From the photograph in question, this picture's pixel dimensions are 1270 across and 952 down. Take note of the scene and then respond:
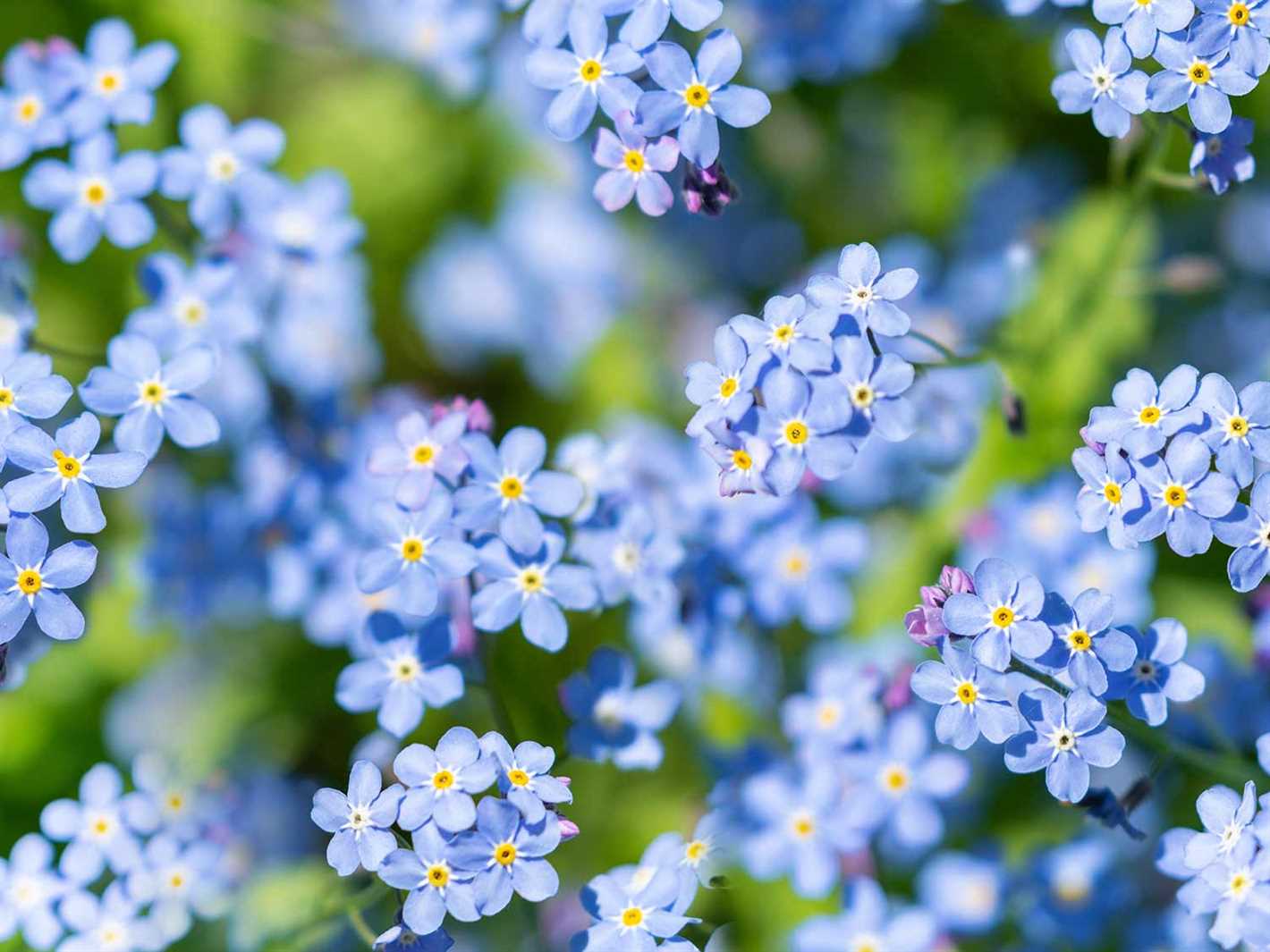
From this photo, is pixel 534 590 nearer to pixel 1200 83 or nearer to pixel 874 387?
pixel 874 387

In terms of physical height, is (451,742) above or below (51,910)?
above

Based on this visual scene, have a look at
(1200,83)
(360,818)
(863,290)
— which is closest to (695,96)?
(863,290)

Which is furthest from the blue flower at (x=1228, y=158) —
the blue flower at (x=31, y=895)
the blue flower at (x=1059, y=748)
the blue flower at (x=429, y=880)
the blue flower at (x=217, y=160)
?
the blue flower at (x=31, y=895)

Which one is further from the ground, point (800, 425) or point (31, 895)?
point (800, 425)

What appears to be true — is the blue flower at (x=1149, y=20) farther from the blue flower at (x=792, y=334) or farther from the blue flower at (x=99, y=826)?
the blue flower at (x=99, y=826)

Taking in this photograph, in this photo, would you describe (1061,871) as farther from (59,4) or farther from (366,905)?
(59,4)

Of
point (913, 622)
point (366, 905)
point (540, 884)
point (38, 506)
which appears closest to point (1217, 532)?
point (913, 622)

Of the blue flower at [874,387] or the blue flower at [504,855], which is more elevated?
the blue flower at [874,387]
